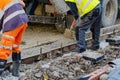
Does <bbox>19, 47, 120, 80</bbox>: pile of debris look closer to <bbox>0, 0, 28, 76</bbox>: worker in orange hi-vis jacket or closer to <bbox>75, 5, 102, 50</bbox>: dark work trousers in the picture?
<bbox>75, 5, 102, 50</bbox>: dark work trousers

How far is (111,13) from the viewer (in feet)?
33.3

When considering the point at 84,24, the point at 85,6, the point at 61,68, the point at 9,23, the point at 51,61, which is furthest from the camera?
the point at 84,24

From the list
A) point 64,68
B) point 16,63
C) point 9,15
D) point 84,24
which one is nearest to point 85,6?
point 84,24

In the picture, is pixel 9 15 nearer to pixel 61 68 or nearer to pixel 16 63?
pixel 16 63

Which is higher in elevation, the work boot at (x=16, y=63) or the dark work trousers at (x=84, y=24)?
the dark work trousers at (x=84, y=24)

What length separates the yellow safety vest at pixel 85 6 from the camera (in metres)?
7.70

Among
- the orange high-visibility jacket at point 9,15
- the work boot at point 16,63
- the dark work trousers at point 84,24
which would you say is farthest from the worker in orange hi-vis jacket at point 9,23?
the dark work trousers at point 84,24

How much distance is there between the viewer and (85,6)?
776 centimetres

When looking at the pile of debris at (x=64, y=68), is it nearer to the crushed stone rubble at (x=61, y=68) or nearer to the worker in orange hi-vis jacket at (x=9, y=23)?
the crushed stone rubble at (x=61, y=68)

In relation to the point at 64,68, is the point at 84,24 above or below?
above

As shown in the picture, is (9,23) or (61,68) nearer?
(9,23)

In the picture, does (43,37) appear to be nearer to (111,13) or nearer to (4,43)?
(111,13)

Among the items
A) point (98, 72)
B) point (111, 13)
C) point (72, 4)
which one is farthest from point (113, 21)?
point (98, 72)

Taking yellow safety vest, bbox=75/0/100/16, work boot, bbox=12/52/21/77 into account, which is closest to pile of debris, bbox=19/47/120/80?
work boot, bbox=12/52/21/77
